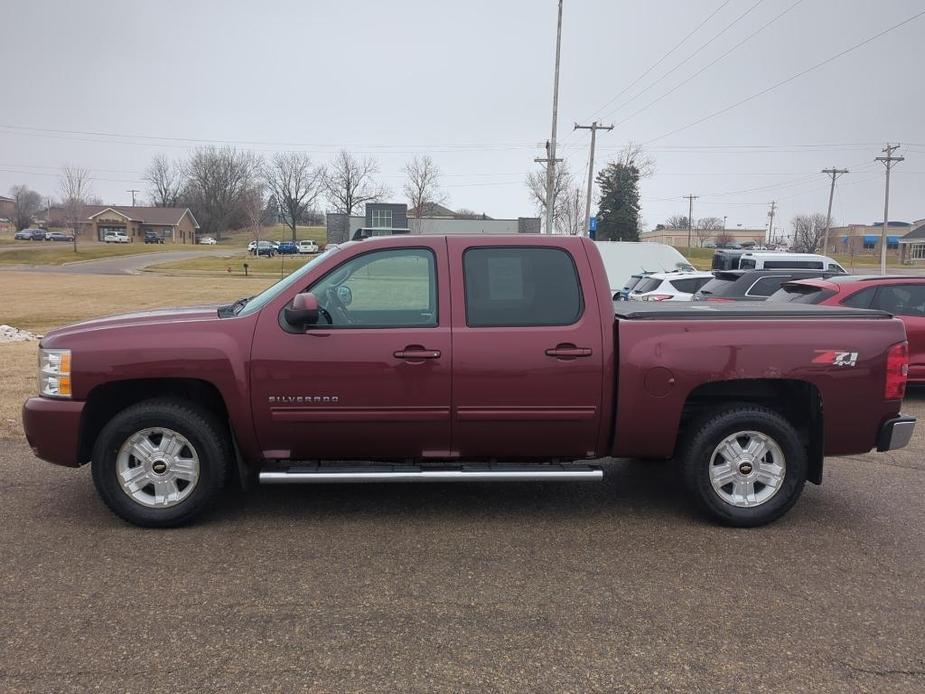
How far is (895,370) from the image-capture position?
15.0 ft

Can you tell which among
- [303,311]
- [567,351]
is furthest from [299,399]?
[567,351]

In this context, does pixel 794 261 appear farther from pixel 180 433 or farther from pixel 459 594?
pixel 180 433

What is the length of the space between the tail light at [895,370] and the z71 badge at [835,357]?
239 mm

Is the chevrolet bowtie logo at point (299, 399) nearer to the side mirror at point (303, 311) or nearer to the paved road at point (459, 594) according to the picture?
the side mirror at point (303, 311)

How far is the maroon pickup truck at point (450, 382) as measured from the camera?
4422 mm

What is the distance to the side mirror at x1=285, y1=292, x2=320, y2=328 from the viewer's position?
4254 millimetres

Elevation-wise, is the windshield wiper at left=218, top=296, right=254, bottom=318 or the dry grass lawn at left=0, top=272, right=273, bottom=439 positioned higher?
the windshield wiper at left=218, top=296, right=254, bottom=318

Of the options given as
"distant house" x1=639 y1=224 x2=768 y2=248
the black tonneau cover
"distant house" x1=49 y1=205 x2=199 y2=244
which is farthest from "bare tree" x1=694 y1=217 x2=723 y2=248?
the black tonneau cover

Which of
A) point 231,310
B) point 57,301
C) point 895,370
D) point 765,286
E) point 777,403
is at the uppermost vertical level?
point 765,286

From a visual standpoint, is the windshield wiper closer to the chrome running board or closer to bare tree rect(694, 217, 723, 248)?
the chrome running board

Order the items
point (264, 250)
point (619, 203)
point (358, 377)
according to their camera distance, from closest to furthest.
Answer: point (358, 377), point (619, 203), point (264, 250)

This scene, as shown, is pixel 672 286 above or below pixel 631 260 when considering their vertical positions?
below

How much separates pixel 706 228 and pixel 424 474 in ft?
432

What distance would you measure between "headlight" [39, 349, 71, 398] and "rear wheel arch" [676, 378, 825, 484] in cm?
382
